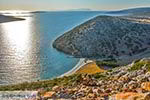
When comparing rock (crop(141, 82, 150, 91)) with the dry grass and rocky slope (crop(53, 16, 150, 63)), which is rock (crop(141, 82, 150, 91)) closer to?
the dry grass

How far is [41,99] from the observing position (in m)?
15.8

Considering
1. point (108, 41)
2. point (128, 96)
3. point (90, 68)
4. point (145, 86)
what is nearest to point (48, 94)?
point (128, 96)

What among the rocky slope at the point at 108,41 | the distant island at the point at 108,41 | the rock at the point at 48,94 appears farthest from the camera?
the rocky slope at the point at 108,41

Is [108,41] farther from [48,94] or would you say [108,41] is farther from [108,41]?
[48,94]

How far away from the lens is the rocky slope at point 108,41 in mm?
76312

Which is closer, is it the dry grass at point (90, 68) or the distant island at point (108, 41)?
the dry grass at point (90, 68)

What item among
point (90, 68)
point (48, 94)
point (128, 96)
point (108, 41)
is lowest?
point (90, 68)

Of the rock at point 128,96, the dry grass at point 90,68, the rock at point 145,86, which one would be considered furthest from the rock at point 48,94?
the dry grass at point 90,68

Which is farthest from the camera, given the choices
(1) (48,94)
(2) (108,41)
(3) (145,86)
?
(2) (108,41)

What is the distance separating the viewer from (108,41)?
8338cm

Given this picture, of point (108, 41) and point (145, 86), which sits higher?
point (108, 41)

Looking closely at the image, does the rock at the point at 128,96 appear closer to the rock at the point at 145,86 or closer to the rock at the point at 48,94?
the rock at the point at 145,86

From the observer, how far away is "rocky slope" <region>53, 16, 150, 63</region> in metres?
76.3

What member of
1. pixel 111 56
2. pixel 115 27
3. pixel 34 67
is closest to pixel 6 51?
pixel 34 67
